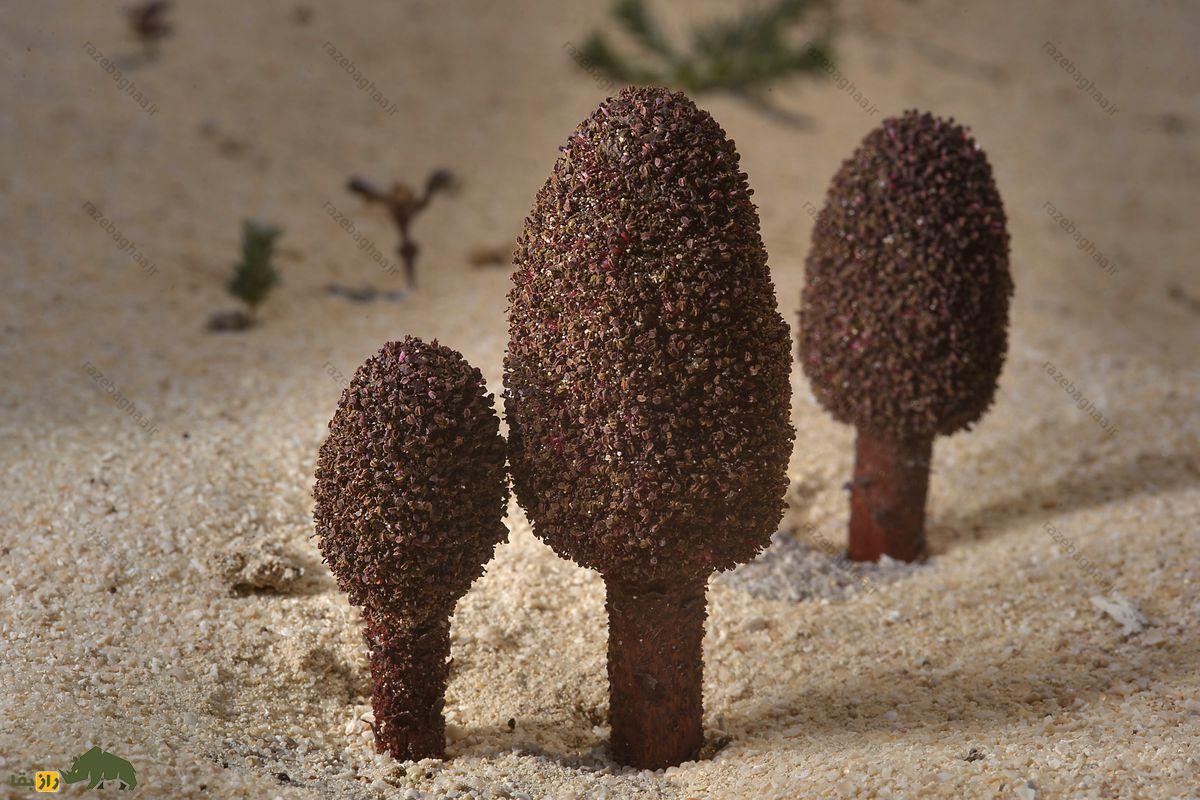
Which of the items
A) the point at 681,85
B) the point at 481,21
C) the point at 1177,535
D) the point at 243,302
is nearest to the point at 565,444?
the point at 1177,535

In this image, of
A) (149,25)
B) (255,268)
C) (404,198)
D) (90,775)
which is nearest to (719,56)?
(404,198)

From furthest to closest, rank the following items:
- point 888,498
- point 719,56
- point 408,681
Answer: point 719,56
point 888,498
point 408,681

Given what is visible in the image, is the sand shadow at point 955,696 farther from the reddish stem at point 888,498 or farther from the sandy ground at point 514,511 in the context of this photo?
the reddish stem at point 888,498

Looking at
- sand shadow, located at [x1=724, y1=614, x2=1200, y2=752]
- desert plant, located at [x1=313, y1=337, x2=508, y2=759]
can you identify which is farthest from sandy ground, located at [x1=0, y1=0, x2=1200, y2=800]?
desert plant, located at [x1=313, y1=337, x2=508, y2=759]

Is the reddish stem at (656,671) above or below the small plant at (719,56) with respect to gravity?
below

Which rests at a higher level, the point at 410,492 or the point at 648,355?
the point at 648,355

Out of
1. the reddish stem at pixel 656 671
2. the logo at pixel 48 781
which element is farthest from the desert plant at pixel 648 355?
the logo at pixel 48 781

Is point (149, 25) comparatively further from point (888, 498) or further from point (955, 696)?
point (955, 696)
